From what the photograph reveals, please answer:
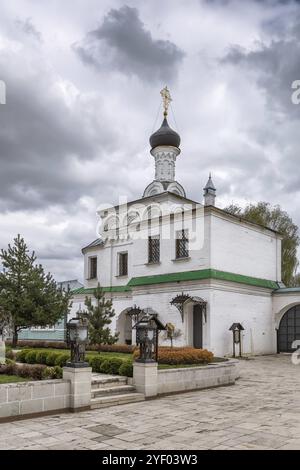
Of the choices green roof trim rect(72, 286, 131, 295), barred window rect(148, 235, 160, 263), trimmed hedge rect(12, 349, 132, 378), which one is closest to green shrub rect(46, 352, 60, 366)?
trimmed hedge rect(12, 349, 132, 378)

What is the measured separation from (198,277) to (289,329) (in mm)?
6928

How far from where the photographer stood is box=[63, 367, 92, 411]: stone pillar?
9844 mm

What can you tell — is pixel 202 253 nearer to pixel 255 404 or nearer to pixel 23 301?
pixel 23 301

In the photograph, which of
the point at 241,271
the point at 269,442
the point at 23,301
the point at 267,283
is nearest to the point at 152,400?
the point at 269,442

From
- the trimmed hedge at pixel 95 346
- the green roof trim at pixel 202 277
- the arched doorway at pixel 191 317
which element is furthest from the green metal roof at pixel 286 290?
the trimmed hedge at pixel 95 346

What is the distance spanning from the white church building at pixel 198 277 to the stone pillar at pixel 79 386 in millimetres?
12016

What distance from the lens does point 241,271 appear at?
79.1 feet

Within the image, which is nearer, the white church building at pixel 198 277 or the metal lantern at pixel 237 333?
the metal lantern at pixel 237 333

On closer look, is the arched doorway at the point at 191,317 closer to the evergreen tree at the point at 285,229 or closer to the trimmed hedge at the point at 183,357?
the trimmed hedge at the point at 183,357

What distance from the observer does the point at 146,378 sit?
452 inches

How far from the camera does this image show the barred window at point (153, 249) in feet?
83.0

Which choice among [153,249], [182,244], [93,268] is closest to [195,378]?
[182,244]

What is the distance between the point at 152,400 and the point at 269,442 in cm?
452

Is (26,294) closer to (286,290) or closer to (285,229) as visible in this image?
(286,290)
